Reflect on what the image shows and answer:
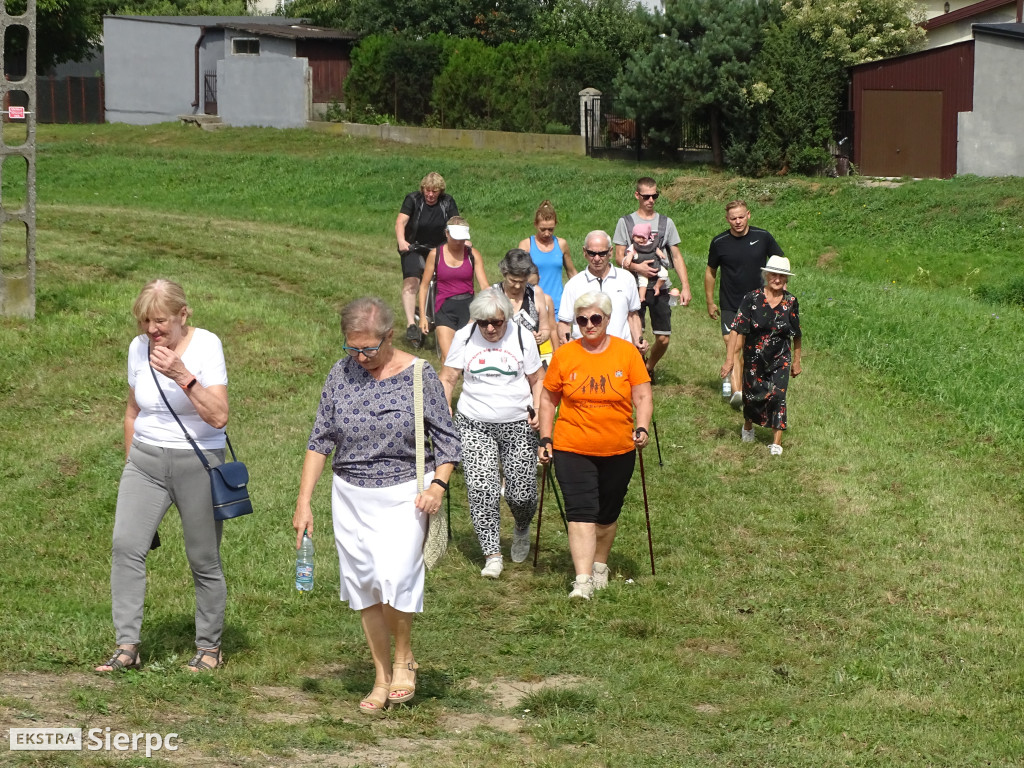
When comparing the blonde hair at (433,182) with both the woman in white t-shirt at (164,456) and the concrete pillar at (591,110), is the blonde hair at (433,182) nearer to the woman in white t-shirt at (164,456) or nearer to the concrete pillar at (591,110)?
the woman in white t-shirt at (164,456)

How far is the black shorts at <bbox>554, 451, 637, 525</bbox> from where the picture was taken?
26.6 feet

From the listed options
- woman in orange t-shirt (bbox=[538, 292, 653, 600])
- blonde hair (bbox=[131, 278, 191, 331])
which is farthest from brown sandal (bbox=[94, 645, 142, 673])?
woman in orange t-shirt (bbox=[538, 292, 653, 600])

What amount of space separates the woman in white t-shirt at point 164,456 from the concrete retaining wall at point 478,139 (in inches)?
1206

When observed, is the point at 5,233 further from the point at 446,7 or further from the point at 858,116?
the point at 446,7

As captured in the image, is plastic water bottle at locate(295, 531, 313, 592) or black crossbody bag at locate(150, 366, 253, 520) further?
black crossbody bag at locate(150, 366, 253, 520)

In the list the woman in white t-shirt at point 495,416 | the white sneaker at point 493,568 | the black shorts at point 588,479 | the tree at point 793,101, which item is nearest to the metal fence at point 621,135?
the tree at point 793,101

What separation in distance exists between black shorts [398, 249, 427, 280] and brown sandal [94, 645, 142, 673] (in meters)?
7.17

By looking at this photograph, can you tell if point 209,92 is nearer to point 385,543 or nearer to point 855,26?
point 855,26

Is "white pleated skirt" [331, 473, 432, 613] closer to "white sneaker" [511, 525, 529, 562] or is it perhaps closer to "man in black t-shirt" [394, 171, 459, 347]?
"white sneaker" [511, 525, 529, 562]

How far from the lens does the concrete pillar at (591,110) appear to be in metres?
36.7

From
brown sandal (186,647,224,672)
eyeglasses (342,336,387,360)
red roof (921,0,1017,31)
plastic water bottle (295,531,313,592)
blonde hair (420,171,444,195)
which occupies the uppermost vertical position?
red roof (921,0,1017,31)

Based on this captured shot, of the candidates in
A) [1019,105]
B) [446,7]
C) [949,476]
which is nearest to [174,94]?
[446,7]

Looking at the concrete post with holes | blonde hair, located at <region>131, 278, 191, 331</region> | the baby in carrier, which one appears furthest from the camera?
the concrete post with holes

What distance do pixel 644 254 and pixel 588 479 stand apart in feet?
16.1
